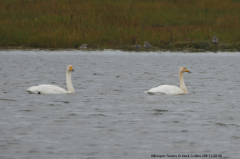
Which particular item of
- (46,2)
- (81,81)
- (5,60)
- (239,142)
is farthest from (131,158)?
(46,2)

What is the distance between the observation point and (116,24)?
41.1 m

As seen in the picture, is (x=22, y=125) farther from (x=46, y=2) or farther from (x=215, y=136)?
Answer: (x=46, y=2)

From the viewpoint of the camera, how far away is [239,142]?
1038 centimetres

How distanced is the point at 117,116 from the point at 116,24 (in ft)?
92.8

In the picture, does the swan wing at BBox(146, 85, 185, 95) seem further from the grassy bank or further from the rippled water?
the grassy bank

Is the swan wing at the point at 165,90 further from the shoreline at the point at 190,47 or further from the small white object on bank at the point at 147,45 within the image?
the small white object on bank at the point at 147,45

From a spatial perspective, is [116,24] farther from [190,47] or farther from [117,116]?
[117,116]

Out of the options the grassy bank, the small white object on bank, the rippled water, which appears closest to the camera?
the rippled water

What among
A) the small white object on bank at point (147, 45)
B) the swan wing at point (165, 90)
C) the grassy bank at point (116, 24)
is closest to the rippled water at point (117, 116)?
the swan wing at point (165, 90)

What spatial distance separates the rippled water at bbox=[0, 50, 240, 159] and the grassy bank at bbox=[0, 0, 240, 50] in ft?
37.2

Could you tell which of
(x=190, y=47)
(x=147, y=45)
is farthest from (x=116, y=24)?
(x=190, y=47)

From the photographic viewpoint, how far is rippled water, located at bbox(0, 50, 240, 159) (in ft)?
32.2

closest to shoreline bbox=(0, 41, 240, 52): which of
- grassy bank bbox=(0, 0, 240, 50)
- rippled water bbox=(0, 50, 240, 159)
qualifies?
grassy bank bbox=(0, 0, 240, 50)

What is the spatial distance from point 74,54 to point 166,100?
810 inches
